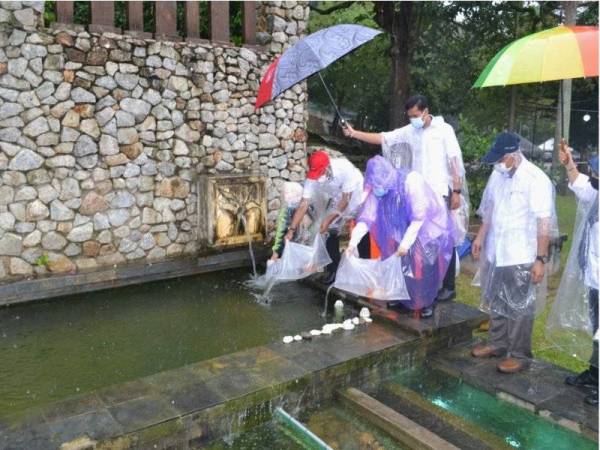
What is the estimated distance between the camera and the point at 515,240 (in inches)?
142

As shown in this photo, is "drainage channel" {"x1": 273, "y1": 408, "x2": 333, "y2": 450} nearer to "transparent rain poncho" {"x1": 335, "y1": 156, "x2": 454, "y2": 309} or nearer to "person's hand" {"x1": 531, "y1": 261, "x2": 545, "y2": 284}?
"transparent rain poncho" {"x1": 335, "y1": 156, "x2": 454, "y2": 309}

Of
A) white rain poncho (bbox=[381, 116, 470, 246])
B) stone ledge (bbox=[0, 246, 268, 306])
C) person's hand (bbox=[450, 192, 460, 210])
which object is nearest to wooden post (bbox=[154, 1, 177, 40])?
stone ledge (bbox=[0, 246, 268, 306])

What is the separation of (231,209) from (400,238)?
9.20 feet

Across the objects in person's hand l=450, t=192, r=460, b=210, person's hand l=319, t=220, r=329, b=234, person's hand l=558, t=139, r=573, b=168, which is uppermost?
person's hand l=558, t=139, r=573, b=168

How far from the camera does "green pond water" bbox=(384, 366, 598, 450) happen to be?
317cm

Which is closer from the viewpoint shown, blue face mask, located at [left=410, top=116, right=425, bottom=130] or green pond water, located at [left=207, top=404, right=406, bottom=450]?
green pond water, located at [left=207, top=404, right=406, bottom=450]

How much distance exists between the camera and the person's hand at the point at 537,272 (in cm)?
353

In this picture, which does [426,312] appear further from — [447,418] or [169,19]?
[169,19]

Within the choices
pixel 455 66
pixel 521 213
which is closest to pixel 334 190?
pixel 521 213

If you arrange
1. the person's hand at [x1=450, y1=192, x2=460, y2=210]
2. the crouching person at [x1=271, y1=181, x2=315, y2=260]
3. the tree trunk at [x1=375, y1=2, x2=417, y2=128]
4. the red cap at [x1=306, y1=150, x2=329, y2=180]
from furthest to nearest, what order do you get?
1. the tree trunk at [x1=375, y1=2, x2=417, y2=128]
2. the crouching person at [x1=271, y1=181, x2=315, y2=260]
3. the red cap at [x1=306, y1=150, x2=329, y2=180]
4. the person's hand at [x1=450, y1=192, x2=460, y2=210]

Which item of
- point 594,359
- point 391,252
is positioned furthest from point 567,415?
point 391,252

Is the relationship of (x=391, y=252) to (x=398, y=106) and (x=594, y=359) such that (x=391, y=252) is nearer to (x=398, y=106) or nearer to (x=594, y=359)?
(x=594, y=359)

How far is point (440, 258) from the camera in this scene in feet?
14.0

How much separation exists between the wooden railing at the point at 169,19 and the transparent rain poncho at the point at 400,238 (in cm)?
339
